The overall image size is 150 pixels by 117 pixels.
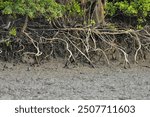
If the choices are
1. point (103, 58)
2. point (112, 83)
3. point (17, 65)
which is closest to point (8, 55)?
point (17, 65)

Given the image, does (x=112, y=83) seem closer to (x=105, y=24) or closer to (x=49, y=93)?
(x=49, y=93)

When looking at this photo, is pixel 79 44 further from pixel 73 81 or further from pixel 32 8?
pixel 73 81

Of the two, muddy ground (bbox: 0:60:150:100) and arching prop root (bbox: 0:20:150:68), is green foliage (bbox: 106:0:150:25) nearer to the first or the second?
arching prop root (bbox: 0:20:150:68)

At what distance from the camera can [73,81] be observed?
26.5ft

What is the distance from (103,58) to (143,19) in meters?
1.25

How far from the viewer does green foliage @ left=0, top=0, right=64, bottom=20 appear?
27.5 ft

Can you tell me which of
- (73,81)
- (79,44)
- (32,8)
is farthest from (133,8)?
(73,81)

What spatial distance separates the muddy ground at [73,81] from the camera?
7.13 meters

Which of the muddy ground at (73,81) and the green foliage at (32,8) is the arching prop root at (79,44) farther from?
the green foliage at (32,8)

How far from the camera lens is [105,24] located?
985cm

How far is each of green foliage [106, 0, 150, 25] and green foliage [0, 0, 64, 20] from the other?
1.43 metres

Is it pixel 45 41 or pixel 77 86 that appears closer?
pixel 77 86

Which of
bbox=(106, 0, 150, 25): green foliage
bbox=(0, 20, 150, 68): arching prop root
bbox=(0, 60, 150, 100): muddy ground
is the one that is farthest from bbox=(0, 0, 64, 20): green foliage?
bbox=(106, 0, 150, 25): green foliage

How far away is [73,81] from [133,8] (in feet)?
7.93
